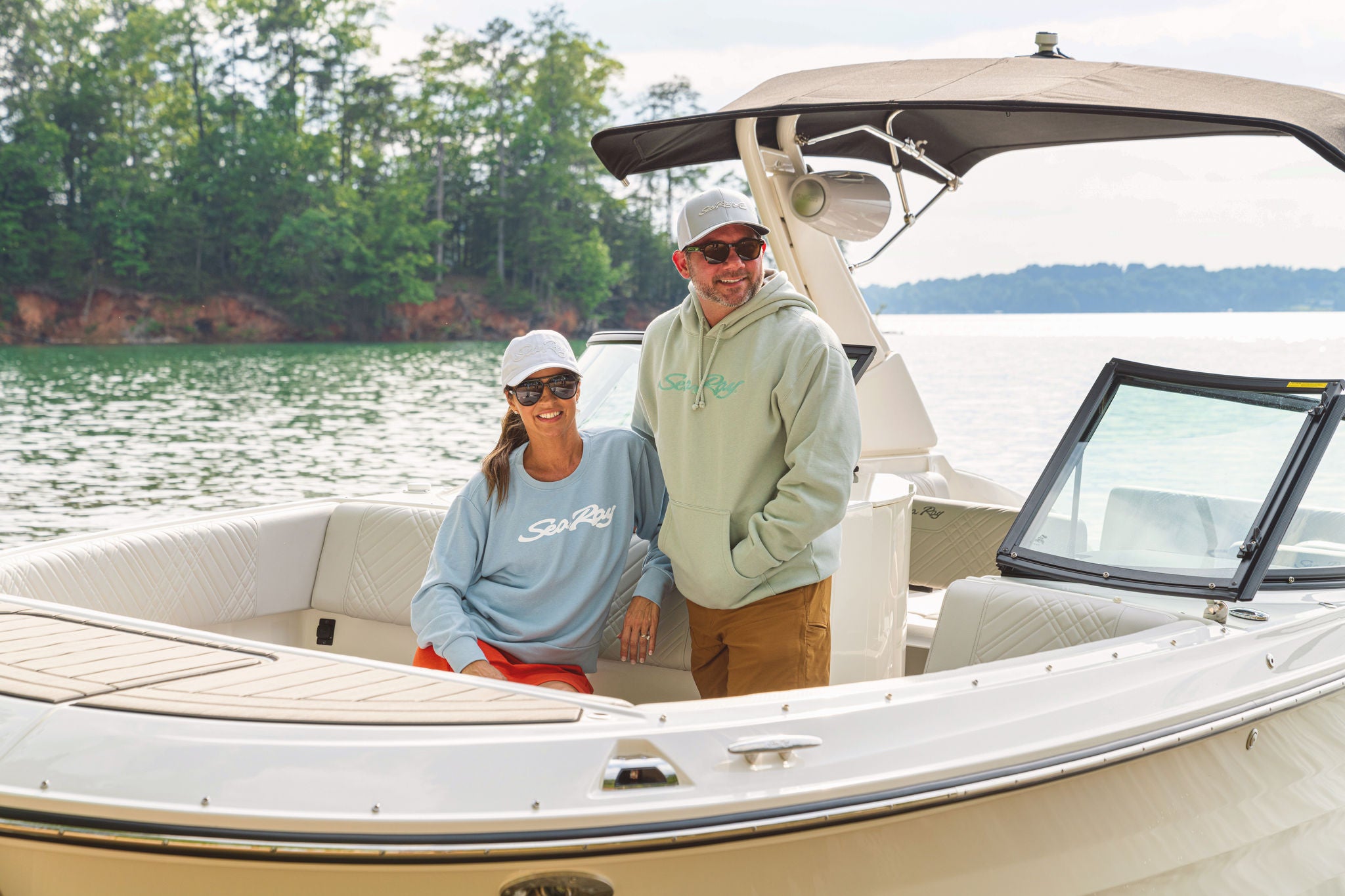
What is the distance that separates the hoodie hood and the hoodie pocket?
211 millimetres

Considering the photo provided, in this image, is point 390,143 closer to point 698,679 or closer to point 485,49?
point 485,49

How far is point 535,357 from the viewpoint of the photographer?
231 centimetres

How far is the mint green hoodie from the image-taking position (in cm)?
218

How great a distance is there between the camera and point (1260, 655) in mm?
2320

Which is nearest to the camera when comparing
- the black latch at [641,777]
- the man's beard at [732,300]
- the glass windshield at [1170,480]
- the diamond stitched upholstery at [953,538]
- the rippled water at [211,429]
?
the black latch at [641,777]

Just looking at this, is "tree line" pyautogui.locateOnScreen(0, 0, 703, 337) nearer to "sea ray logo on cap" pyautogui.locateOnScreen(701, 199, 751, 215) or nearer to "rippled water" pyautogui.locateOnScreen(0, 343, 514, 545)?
"rippled water" pyautogui.locateOnScreen(0, 343, 514, 545)

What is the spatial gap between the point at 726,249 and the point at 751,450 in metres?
0.39

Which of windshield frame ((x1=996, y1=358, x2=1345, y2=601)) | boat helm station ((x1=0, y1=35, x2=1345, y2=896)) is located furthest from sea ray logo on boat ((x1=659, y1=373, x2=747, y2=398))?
windshield frame ((x1=996, y1=358, x2=1345, y2=601))

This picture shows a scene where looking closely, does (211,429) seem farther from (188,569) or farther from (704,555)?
(704,555)

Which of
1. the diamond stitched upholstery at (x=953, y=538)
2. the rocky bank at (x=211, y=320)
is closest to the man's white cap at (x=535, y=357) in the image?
the diamond stitched upholstery at (x=953, y=538)

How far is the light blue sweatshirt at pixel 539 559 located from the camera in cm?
236

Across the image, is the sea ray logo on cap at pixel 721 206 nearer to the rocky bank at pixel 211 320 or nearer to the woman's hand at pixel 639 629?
the woman's hand at pixel 639 629

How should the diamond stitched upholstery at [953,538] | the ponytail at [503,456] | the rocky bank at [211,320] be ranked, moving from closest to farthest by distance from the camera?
the ponytail at [503,456] → the diamond stitched upholstery at [953,538] → the rocky bank at [211,320]

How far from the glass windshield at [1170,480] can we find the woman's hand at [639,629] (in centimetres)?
96
